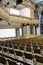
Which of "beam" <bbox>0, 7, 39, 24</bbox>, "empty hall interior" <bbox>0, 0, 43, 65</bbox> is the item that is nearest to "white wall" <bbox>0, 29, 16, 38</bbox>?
"empty hall interior" <bbox>0, 0, 43, 65</bbox>

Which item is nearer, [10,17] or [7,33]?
[10,17]

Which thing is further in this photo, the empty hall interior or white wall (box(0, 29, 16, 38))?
white wall (box(0, 29, 16, 38))

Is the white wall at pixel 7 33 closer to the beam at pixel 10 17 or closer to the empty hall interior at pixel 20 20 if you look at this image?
the empty hall interior at pixel 20 20

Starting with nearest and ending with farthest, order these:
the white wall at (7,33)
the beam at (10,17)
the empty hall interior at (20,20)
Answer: the beam at (10,17)
the empty hall interior at (20,20)
the white wall at (7,33)

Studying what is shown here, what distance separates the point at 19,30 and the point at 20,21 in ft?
6.82

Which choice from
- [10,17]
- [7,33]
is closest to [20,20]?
[10,17]

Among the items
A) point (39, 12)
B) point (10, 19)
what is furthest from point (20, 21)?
point (39, 12)

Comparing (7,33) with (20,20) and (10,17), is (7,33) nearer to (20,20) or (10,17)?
(20,20)

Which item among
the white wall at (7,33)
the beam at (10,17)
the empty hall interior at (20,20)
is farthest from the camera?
the white wall at (7,33)

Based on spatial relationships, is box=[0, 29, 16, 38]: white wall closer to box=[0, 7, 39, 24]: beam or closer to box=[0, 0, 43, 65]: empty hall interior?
box=[0, 0, 43, 65]: empty hall interior

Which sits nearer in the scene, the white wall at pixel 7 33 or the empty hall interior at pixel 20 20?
the empty hall interior at pixel 20 20

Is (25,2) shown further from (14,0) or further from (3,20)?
(3,20)

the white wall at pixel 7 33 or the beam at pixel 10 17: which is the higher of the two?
the beam at pixel 10 17

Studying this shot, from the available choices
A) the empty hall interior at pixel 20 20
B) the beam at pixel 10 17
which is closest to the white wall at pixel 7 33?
the empty hall interior at pixel 20 20
